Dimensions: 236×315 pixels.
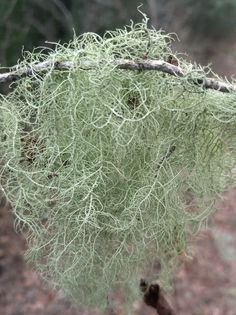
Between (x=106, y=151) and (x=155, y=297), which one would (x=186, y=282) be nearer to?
(x=155, y=297)

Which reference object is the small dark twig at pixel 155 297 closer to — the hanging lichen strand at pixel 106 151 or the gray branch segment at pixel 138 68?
the hanging lichen strand at pixel 106 151

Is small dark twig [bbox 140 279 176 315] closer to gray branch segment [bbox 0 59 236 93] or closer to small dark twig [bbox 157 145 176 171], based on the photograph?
small dark twig [bbox 157 145 176 171]

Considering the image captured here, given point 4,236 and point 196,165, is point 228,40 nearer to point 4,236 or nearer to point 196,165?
point 4,236

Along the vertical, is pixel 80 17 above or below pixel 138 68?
above

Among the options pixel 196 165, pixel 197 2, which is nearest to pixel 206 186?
pixel 196 165

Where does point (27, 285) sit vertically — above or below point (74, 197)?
below

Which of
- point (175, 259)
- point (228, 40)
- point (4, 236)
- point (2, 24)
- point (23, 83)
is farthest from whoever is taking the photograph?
point (228, 40)

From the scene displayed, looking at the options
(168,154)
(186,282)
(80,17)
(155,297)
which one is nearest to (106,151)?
(168,154)
